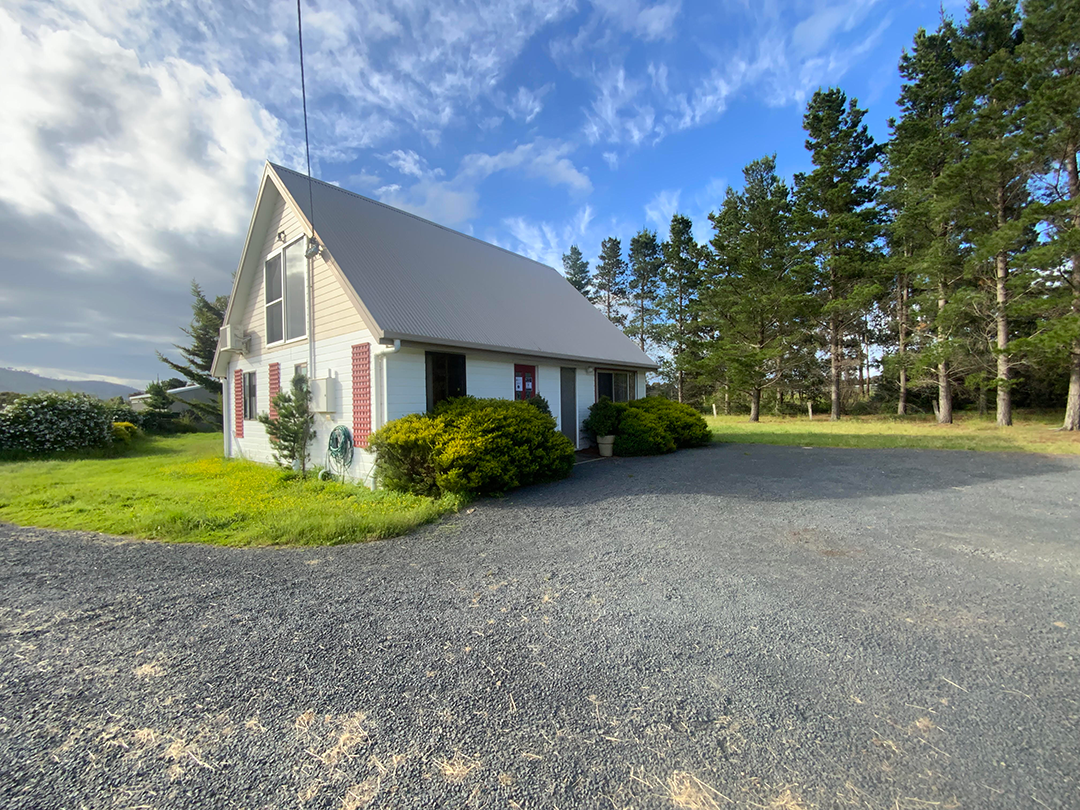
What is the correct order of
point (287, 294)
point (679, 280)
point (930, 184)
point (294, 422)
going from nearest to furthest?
point (294, 422) → point (287, 294) → point (930, 184) → point (679, 280)

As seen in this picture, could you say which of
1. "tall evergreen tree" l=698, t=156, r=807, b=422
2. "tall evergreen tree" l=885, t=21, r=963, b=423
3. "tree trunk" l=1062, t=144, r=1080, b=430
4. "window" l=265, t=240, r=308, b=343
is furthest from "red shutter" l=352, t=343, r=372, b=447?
"tree trunk" l=1062, t=144, r=1080, b=430

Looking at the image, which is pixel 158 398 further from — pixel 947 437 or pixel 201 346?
pixel 947 437

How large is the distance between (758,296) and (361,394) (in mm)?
20772

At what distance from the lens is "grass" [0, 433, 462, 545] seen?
17.1ft

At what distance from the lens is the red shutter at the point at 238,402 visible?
12180 millimetres

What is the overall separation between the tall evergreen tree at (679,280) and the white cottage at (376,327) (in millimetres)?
17357

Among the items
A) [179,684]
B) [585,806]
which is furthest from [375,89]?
[585,806]

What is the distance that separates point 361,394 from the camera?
8227mm

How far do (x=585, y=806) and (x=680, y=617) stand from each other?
5.55 feet

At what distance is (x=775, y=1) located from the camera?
7.85 m

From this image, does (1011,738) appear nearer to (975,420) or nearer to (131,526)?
(131,526)

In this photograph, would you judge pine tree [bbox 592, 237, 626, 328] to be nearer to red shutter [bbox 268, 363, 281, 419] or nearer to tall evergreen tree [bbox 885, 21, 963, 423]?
tall evergreen tree [bbox 885, 21, 963, 423]

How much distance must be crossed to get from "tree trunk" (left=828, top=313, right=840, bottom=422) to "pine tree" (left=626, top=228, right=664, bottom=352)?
11.5 metres

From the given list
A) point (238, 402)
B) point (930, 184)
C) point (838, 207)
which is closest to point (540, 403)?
point (238, 402)
